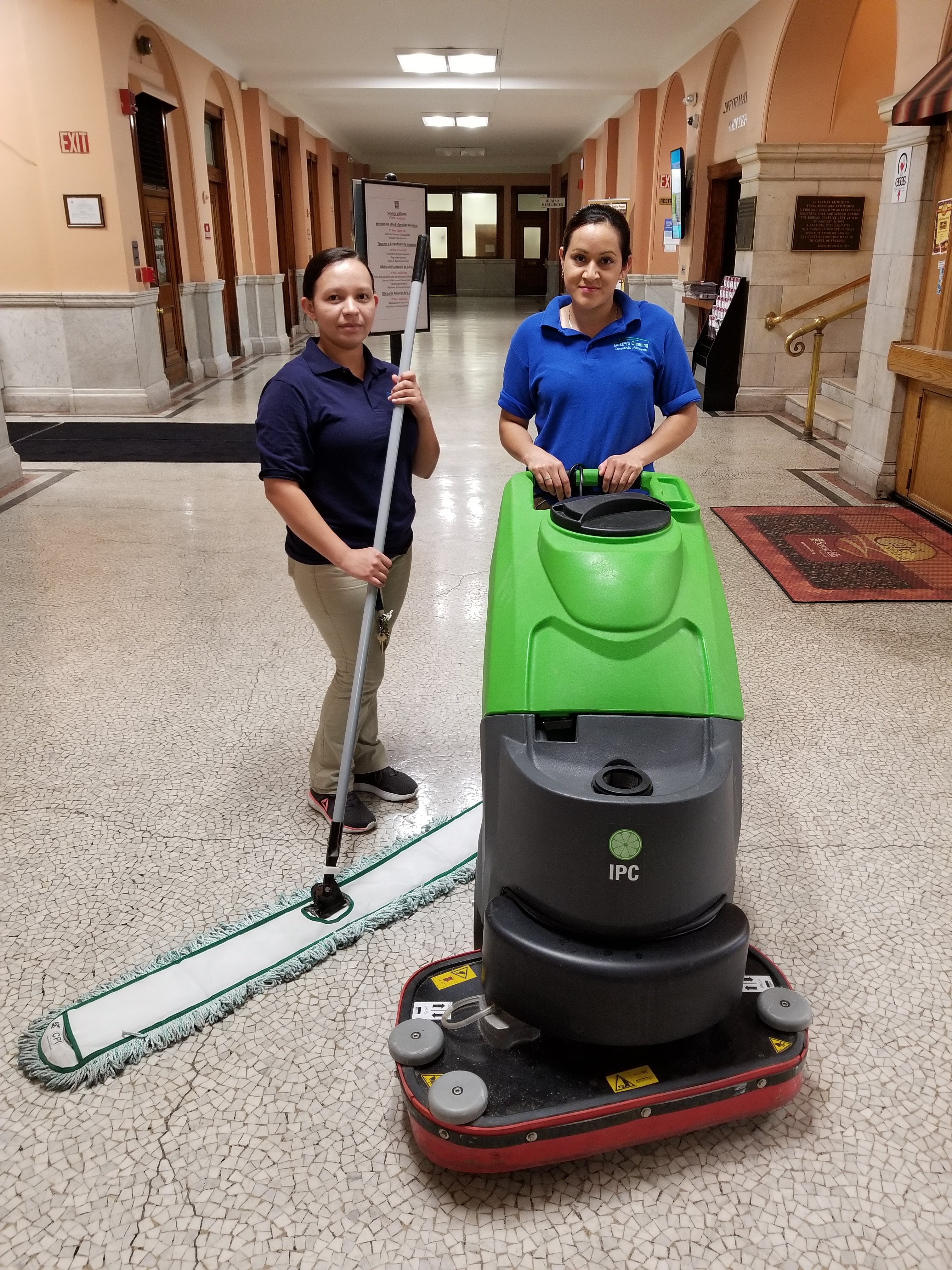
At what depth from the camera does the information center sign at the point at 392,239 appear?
3201 mm

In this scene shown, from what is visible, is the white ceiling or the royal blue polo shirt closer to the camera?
the royal blue polo shirt

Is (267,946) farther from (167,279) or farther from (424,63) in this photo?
(424,63)

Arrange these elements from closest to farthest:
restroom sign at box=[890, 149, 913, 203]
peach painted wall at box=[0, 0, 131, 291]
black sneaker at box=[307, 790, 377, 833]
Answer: black sneaker at box=[307, 790, 377, 833] < restroom sign at box=[890, 149, 913, 203] < peach painted wall at box=[0, 0, 131, 291]

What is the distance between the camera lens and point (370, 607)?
197 centimetres

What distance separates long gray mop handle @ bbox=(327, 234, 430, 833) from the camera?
1.89m

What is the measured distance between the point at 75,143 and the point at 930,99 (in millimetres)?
5853

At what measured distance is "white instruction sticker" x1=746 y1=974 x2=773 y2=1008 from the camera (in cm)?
151

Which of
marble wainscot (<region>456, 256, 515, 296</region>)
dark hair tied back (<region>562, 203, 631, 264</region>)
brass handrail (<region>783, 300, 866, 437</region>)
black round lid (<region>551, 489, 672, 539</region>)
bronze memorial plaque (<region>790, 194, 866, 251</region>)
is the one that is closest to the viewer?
black round lid (<region>551, 489, 672, 539</region>)

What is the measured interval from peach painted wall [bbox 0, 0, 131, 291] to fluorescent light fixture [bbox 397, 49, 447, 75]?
391 cm

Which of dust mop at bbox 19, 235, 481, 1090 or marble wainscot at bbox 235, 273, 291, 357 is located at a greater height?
marble wainscot at bbox 235, 273, 291, 357

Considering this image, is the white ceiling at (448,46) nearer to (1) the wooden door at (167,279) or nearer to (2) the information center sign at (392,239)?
(1) the wooden door at (167,279)

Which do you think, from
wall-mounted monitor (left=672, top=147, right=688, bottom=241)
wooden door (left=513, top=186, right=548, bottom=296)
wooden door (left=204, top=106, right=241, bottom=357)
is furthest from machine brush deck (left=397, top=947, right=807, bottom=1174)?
wooden door (left=513, top=186, right=548, bottom=296)

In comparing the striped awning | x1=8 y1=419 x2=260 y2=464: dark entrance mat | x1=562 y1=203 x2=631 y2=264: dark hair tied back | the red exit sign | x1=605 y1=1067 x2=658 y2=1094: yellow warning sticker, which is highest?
the red exit sign

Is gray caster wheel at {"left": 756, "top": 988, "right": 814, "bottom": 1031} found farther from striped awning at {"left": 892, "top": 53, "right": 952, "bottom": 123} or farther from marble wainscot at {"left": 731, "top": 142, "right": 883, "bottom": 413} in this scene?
marble wainscot at {"left": 731, "top": 142, "right": 883, "bottom": 413}
